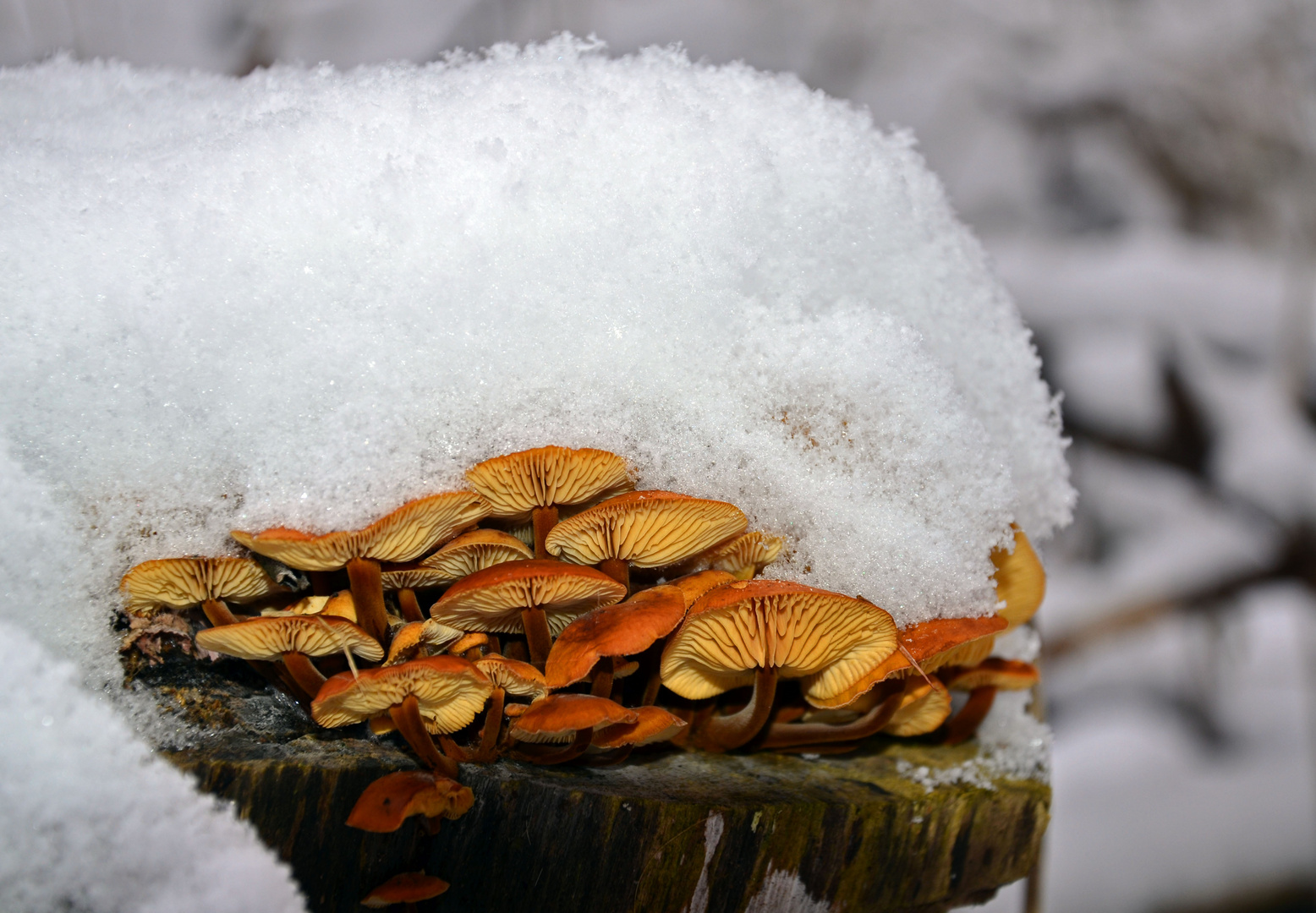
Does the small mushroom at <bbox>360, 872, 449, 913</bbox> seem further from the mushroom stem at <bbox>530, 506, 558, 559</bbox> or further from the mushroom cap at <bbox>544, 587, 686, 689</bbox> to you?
the mushroom stem at <bbox>530, 506, 558, 559</bbox>

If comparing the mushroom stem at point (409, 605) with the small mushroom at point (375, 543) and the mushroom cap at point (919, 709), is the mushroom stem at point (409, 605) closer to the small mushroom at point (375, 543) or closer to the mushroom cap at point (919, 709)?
the small mushroom at point (375, 543)

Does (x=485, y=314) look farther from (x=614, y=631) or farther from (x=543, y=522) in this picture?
(x=614, y=631)

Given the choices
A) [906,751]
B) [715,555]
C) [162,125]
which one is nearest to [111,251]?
[162,125]

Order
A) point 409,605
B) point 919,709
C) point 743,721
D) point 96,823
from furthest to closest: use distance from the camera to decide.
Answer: point 919,709
point 743,721
point 409,605
point 96,823

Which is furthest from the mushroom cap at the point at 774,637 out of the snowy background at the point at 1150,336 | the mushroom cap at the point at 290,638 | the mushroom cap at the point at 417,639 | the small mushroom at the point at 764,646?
the snowy background at the point at 1150,336

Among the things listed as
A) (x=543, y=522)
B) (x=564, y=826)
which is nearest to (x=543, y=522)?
(x=543, y=522)
